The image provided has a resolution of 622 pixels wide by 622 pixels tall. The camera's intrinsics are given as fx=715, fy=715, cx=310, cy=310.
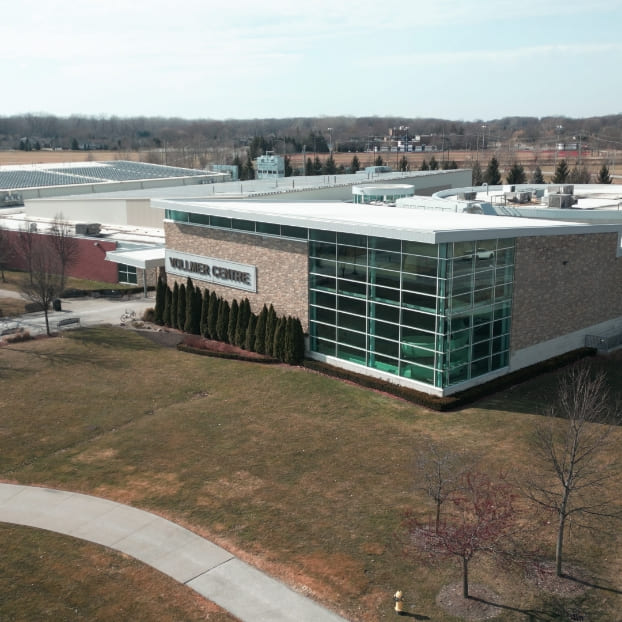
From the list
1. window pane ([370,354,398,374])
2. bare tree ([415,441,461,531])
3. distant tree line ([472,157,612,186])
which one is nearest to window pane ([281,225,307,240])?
window pane ([370,354,398,374])

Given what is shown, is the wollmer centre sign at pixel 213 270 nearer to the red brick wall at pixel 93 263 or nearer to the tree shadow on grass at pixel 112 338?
the tree shadow on grass at pixel 112 338

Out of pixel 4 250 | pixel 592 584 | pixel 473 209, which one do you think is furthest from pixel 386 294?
pixel 4 250

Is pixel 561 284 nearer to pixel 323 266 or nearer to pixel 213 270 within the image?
pixel 323 266

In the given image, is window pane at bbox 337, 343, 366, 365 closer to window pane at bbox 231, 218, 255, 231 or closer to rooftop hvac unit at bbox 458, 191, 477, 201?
window pane at bbox 231, 218, 255, 231

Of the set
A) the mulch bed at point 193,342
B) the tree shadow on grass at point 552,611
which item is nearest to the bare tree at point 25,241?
the mulch bed at point 193,342

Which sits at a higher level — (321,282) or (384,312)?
(321,282)

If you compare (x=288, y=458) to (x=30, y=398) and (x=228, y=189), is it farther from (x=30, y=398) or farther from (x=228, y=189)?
(x=228, y=189)
